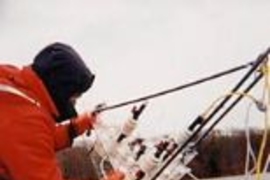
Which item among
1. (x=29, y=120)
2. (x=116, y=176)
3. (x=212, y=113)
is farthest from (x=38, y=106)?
(x=116, y=176)

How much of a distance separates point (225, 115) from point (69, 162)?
6.11 meters

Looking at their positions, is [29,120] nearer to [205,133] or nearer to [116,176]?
[205,133]

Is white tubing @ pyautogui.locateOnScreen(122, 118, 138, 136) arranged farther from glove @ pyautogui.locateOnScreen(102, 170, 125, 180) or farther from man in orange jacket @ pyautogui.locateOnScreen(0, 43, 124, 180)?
man in orange jacket @ pyautogui.locateOnScreen(0, 43, 124, 180)

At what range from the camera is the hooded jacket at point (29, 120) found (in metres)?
3.55

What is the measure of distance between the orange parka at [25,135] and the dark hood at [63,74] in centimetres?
9

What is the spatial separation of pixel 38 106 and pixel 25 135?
0.51 ft

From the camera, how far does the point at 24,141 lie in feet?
11.6

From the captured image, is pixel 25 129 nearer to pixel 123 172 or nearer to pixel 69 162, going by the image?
pixel 123 172

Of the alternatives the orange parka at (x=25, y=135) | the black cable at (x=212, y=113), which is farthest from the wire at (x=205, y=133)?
the orange parka at (x=25, y=135)

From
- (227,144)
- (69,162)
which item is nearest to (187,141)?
(69,162)

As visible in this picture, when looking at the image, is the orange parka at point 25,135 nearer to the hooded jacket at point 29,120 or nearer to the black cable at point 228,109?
the hooded jacket at point 29,120

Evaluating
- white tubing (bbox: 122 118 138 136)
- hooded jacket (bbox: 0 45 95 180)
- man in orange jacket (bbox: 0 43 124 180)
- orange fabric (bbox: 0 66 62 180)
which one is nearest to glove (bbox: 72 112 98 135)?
white tubing (bbox: 122 118 138 136)

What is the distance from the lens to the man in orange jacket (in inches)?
140

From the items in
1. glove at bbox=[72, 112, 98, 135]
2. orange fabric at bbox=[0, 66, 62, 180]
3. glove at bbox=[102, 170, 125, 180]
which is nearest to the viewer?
orange fabric at bbox=[0, 66, 62, 180]
